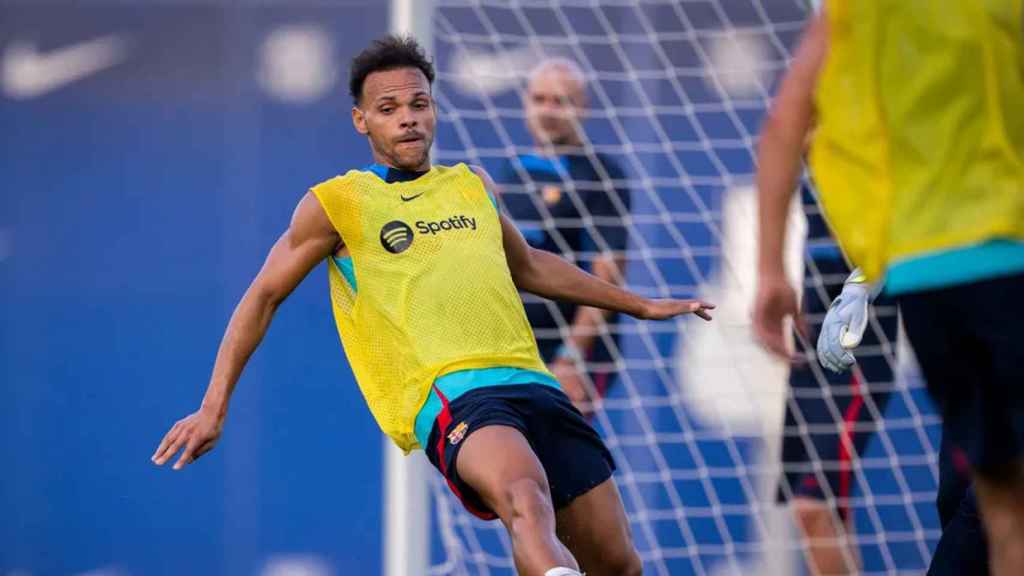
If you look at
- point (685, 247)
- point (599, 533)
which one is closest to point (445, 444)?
point (599, 533)

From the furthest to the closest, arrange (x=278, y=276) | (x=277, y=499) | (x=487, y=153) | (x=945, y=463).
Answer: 1. (x=277, y=499)
2. (x=487, y=153)
3. (x=278, y=276)
4. (x=945, y=463)

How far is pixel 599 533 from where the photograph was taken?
4441mm

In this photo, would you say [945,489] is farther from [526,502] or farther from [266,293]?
[266,293]

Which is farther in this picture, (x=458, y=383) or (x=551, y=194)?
(x=551, y=194)

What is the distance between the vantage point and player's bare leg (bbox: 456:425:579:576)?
3.87 metres

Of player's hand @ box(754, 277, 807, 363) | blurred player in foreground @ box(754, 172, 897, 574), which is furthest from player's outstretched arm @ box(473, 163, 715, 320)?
player's hand @ box(754, 277, 807, 363)

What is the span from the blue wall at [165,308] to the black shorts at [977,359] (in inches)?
196

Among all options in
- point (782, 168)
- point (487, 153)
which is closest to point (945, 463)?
point (782, 168)

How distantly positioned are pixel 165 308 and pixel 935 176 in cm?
546

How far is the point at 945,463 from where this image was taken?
386 centimetres

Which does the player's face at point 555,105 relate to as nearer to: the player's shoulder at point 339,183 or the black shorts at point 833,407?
the black shorts at point 833,407

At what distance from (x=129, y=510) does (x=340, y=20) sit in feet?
8.23

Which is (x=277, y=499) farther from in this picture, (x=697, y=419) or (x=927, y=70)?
(x=927, y=70)

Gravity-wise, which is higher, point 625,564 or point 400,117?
point 400,117
